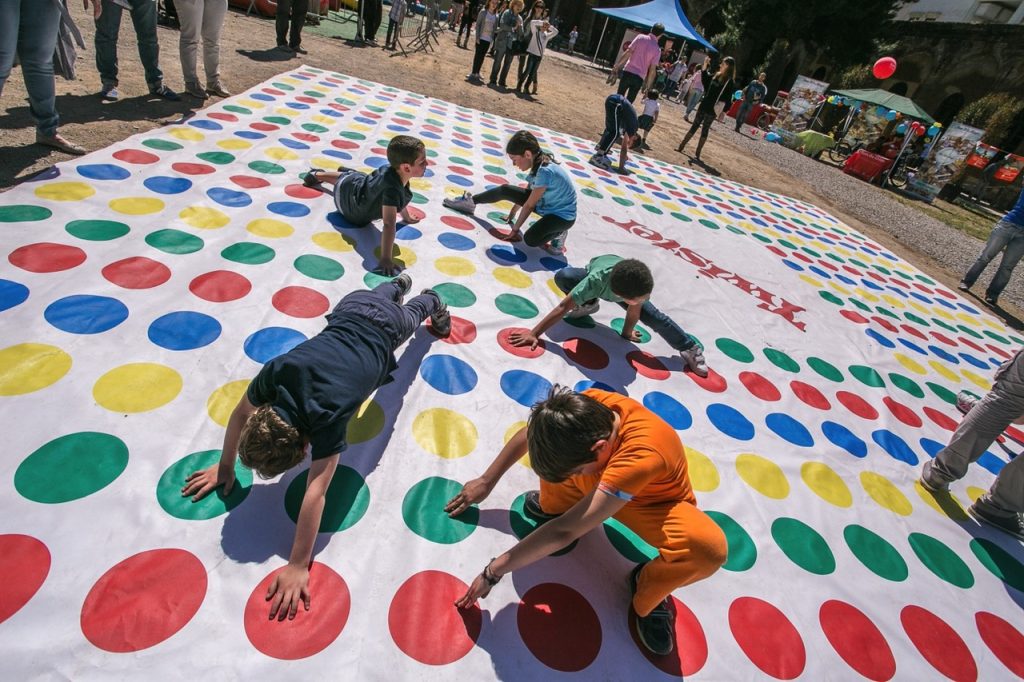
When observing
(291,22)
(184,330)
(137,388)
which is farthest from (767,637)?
(291,22)

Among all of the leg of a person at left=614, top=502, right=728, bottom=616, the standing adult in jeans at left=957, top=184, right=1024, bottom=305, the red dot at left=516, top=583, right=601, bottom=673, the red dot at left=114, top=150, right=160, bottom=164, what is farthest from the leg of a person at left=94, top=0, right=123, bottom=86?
the standing adult in jeans at left=957, top=184, right=1024, bottom=305

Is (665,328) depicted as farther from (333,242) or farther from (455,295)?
(333,242)

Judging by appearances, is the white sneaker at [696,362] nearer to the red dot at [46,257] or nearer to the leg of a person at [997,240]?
the red dot at [46,257]

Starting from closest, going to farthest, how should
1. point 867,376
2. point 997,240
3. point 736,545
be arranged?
point 736,545 < point 867,376 < point 997,240

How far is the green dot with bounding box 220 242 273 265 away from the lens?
270 centimetres

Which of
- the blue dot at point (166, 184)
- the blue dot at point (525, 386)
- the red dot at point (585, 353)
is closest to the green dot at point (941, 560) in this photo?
the red dot at point (585, 353)

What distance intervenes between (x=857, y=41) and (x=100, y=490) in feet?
113

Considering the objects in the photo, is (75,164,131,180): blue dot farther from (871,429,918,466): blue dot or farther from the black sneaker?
(871,429,918,466): blue dot

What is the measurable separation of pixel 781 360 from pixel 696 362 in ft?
2.87

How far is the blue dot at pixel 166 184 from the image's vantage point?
3.10 metres

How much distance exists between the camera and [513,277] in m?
3.40

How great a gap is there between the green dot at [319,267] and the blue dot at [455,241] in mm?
848

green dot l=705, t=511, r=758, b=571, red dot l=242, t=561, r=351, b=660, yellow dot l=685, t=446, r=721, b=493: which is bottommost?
red dot l=242, t=561, r=351, b=660

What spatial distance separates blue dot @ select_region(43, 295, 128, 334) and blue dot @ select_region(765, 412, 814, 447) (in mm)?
3294
